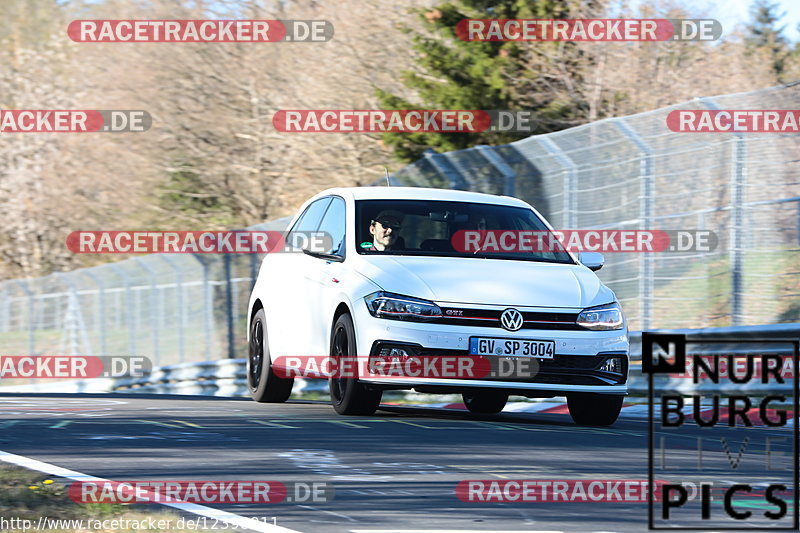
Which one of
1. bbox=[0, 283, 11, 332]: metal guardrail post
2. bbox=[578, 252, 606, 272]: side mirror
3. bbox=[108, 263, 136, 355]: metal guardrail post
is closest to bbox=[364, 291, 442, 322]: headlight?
bbox=[578, 252, 606, 272]: side mirror

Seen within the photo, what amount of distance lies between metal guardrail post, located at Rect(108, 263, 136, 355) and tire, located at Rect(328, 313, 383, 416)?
48.5 ft

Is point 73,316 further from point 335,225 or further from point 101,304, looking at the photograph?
point 335,225

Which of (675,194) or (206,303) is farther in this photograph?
(206,303)

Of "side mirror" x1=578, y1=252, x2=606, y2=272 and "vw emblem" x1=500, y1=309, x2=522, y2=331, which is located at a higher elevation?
"side mirror" x1=578, y1=252, x2=606, y2=272

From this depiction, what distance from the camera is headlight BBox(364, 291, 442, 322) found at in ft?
33.7

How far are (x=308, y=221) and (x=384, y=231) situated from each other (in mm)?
1727

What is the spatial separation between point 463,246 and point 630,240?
4.68 meters

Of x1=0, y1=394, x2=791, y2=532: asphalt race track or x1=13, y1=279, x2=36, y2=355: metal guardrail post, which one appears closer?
x1=0, y1=394, x2=791, y2=532: asphalt race track

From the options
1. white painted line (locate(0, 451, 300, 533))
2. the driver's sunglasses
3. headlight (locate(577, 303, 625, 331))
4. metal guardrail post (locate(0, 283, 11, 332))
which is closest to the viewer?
white painted line (locate(0, 451, 300, 533))

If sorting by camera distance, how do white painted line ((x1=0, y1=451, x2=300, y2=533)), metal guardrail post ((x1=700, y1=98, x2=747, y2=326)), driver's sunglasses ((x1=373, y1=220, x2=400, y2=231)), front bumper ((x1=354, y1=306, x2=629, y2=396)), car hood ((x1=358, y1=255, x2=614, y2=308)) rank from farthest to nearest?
metal guardrail post ((x1=700, y1=98, x2=747, y2=326))
driver's sunglasses ((x1=373, y1=220, x2=400, y2=231))
car hood ((x1=358, y1=255, x2=614, y2=308))
front bumper ((x1=354, y1=306, x2=629, y2=396))
white painted line ((x1=0, y1=451, x2=300, y2=533))

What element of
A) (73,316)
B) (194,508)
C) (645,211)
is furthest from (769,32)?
(194,508)

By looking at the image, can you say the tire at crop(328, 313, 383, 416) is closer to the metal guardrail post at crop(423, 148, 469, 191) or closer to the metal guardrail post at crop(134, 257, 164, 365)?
the metal guardrail post at crop(423, 148, 469, 191)

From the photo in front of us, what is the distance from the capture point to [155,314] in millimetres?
25281

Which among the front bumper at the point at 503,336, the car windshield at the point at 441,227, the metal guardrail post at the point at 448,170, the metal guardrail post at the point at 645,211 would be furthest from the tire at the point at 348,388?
the metal guardrail post at the point at 448,170
